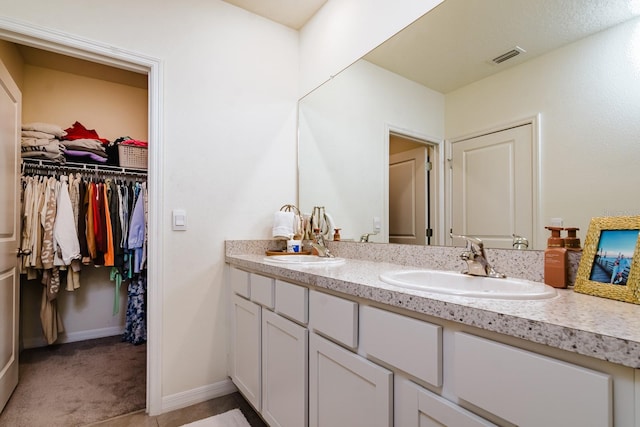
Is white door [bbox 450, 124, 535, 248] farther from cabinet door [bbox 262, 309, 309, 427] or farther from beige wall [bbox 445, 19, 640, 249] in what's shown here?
cabinet door [bbox 262, 309, 309, 427]

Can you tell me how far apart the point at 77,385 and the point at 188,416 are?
91cm

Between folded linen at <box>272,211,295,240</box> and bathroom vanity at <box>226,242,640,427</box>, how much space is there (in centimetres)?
59

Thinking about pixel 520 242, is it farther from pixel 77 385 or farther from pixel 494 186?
pixel 77 385

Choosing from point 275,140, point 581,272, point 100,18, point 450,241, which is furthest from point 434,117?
point 100,18

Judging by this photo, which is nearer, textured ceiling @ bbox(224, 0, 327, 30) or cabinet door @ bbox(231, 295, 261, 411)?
cabinet door @ bbox(231, 295, 261, 411)

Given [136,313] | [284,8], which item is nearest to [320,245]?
[284,8]

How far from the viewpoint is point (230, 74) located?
2.06 meters

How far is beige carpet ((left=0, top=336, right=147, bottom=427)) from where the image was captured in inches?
68.6

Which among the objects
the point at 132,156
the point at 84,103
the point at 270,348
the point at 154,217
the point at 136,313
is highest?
the point at 84,103

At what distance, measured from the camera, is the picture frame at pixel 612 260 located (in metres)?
0.76

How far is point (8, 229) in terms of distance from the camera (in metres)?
1.84

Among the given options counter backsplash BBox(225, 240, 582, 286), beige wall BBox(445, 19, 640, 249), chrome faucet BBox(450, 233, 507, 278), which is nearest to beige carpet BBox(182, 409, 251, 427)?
counter backsplash BBox(225, 240, 582, 286)

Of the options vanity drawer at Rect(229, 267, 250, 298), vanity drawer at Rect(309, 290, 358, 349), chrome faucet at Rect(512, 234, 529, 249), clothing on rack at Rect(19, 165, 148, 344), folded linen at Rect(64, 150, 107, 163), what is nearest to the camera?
vanity drawer at Rect(309, 290, 358, 349)

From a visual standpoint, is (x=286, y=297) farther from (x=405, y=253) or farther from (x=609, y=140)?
(x=609, y=140)
